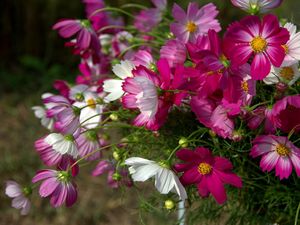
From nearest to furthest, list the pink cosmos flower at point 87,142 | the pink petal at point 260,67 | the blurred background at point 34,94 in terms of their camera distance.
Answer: the pink petal at point 260,67 → the pink cosmos flower at point 87,142 → the blurred background at point 34,94

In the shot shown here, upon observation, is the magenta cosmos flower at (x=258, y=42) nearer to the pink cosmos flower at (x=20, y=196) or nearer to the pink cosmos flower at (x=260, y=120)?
the pink cosmos flower at (x=260, y=120)

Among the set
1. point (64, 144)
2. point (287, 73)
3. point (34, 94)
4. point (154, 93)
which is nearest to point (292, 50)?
point (287, 73)

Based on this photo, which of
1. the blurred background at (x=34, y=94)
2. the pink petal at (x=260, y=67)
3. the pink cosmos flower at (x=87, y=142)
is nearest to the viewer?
the pink petal at (x=260, y=67)

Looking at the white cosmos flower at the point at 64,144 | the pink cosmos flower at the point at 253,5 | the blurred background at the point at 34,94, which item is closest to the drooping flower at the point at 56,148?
the white cosmos flower at the point at 64,144

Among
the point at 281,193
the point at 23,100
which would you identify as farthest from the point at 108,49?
the point at 23,100

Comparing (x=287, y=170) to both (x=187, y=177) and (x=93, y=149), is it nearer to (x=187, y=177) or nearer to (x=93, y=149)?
(x=187, y=177)

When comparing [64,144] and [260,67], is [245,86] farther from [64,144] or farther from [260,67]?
[64,144]

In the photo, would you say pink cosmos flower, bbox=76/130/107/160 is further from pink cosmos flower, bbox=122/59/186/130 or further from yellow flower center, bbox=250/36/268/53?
yellow flower center, bbox=250/36/268/53
